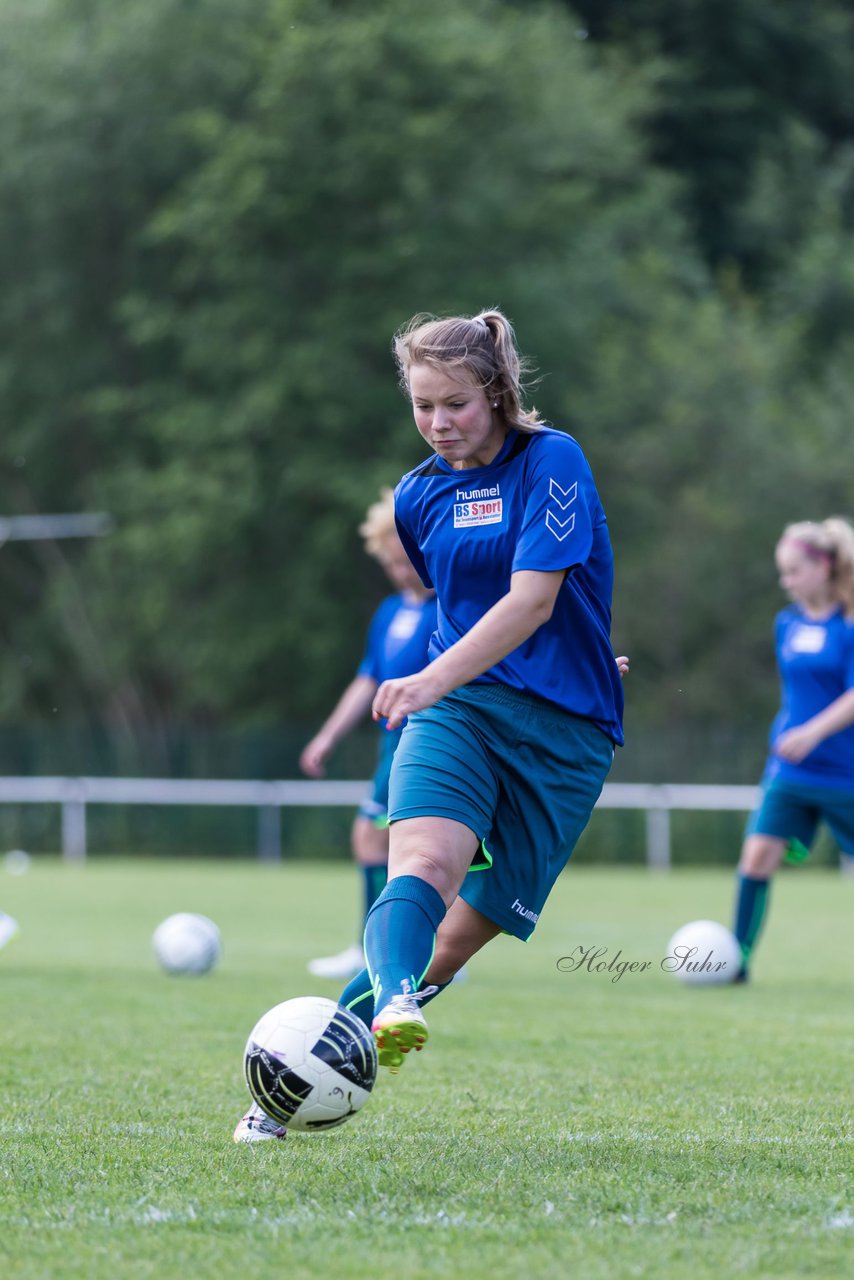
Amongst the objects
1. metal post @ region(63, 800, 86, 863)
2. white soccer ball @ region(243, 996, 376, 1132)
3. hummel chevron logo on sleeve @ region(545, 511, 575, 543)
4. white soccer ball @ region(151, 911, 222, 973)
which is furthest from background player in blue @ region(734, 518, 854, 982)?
metal post @ region(63, 800, 86, 863)

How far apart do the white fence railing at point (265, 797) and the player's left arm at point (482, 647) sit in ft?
64.5

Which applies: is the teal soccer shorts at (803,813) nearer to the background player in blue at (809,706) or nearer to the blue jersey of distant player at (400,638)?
the background player in blue at (809,706)

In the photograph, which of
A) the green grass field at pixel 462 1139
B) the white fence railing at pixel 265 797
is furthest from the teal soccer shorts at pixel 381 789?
the white fence railing at pixel 265 797

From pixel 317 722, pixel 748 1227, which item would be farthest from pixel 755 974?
pixel 317 722

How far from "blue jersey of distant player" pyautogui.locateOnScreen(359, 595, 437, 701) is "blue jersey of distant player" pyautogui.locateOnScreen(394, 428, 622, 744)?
13.6ft

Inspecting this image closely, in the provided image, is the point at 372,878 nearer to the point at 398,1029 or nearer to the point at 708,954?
the point at 708,954

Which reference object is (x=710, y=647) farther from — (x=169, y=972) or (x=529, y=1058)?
(x=529, y=1058)

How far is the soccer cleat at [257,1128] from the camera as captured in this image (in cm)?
454

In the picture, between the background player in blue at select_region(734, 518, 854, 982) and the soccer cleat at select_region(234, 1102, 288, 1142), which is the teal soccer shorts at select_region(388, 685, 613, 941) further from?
the background player in blue at select_region(734, 518, 854, 982)

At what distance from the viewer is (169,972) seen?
9.66 meters

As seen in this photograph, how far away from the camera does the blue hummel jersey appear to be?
908 centimetres

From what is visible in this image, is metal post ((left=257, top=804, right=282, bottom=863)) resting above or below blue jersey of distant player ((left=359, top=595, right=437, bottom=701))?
below

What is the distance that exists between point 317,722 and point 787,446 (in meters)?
9.10

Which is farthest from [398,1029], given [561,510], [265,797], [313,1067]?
[265,797]
